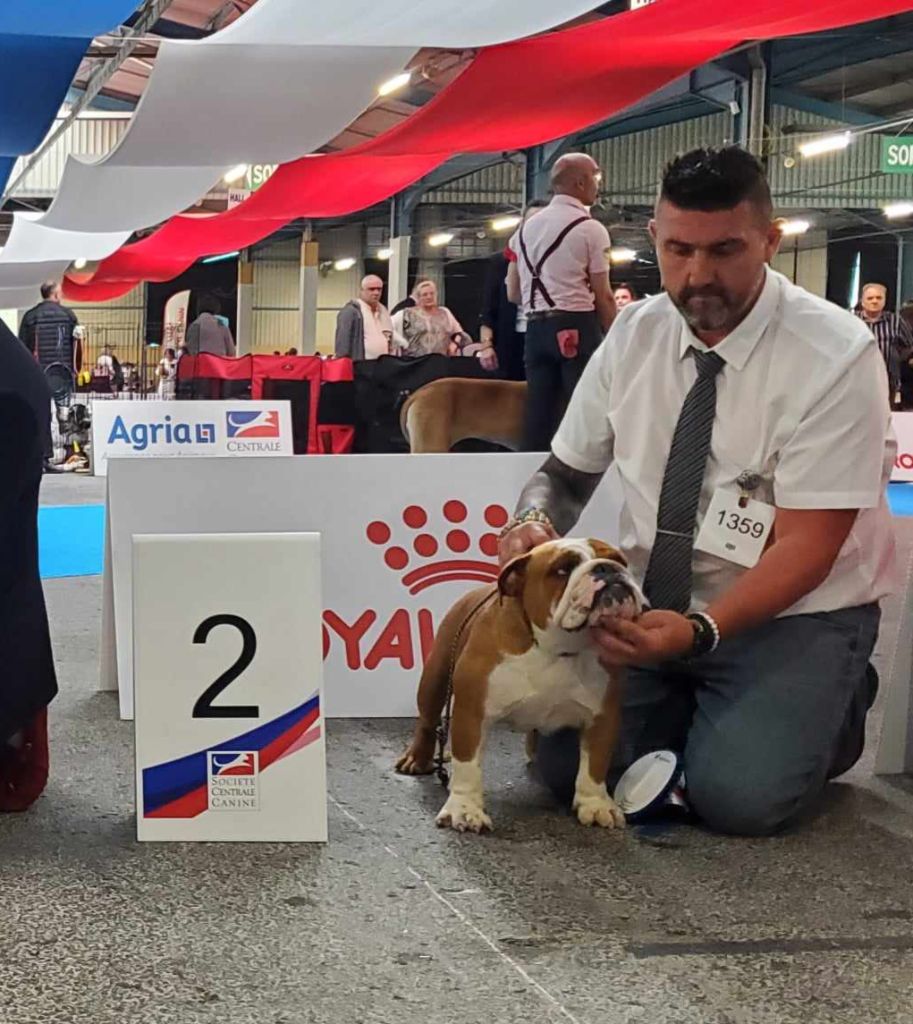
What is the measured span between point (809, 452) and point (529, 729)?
0.68 m

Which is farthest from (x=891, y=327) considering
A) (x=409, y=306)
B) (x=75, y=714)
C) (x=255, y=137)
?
(x=75, y=714)

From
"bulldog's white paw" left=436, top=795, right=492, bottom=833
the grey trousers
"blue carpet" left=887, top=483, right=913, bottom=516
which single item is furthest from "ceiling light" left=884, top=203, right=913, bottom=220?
"bulldog's white paw" left=436, top=795, right=492, bottom=833

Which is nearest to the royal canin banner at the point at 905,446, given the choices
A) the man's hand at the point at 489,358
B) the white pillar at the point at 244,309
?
the man's hand at the point at 489,358

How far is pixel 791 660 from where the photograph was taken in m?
2.45

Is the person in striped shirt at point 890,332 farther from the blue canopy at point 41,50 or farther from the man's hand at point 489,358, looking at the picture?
the blue canopy at point 41,50

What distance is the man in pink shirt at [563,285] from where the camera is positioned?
220 inches

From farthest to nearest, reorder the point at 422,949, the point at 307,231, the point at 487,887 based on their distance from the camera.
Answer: the point at 307,231
the point at 487,887
the point at 422,949

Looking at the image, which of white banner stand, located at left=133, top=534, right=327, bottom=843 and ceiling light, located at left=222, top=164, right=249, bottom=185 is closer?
white banner stand, located at left=133, top=534, right=327, bottom=843

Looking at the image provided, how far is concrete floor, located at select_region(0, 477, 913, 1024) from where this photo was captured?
1.60 metres

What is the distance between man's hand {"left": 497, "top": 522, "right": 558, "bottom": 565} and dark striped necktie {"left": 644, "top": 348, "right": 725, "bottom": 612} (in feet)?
0.68

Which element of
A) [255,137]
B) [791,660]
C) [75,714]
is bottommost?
[75,714]

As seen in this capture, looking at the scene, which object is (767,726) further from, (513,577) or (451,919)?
(451,919)

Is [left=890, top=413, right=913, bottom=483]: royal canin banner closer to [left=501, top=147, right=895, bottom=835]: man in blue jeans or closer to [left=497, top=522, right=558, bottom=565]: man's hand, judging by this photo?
[left=501, top=147, right=895, bottom=835]: man in blue jeans

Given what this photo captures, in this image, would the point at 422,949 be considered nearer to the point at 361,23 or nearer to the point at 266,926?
the point at 266,926
